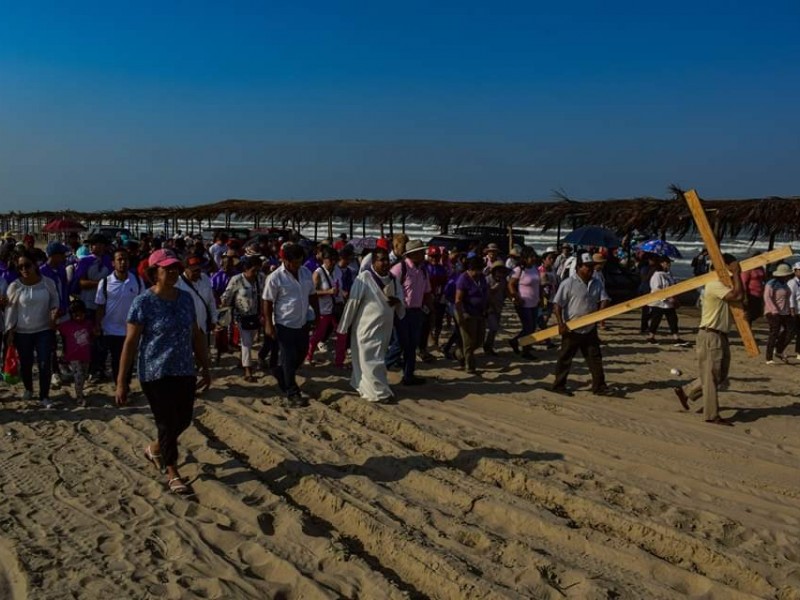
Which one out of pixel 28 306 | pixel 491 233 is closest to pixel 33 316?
pixel 28 306

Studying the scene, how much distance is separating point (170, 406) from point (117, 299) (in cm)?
289

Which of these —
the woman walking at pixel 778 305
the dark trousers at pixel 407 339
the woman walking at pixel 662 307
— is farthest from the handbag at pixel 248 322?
the woman walking at pixel 778 305

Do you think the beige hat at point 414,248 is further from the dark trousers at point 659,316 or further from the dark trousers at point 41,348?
the dark trousers at point 659,316

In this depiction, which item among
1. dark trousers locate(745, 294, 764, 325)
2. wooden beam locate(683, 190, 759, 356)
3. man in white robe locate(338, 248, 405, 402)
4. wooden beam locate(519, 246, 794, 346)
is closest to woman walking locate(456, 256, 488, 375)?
wooden beam locate(519, 246, 794, 346)

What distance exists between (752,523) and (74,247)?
1287 centimetres

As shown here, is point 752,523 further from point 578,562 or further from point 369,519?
point 369,519

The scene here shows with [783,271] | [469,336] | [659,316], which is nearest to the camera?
[469,336]

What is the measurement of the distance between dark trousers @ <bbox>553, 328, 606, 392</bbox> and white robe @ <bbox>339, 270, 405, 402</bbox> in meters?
2.00

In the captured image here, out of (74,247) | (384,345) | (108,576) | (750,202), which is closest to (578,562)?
(108,576)

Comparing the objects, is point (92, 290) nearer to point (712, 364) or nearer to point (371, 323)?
point (371, 323)

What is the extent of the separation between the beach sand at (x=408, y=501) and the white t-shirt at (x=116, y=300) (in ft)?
2.85

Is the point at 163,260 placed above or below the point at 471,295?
above

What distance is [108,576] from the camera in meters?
3.58

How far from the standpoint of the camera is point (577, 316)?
25.7 ft
